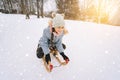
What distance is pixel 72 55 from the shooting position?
506cm

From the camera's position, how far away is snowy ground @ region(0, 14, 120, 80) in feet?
13.8

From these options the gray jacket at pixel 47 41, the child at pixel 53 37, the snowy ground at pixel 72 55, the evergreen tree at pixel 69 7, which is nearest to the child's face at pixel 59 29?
the child at pixel 53 37

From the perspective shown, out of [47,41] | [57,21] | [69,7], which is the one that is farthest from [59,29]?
[69,7]

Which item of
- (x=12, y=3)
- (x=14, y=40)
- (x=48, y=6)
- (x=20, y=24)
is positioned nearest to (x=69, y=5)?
(x=48, y=6)

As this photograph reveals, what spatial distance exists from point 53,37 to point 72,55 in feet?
2.75

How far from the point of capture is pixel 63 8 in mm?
31391

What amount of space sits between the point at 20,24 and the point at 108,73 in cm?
448

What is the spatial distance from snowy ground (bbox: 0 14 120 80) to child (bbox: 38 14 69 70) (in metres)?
0.28

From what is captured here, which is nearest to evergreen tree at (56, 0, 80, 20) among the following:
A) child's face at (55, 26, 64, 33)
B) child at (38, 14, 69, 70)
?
child at (38, 14, 69, 70)

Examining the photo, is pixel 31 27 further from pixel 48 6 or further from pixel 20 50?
pixel 48 6

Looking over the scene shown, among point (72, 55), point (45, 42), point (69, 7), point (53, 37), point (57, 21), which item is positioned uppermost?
point (57, 21)

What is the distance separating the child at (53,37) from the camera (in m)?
4.17

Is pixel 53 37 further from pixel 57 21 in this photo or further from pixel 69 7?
pixel 69 7

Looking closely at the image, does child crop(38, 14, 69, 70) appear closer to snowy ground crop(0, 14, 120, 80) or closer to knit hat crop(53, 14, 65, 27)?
knit hat crop(53, 14, 65, 27)
